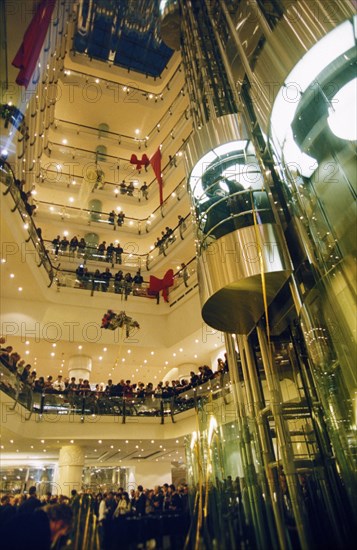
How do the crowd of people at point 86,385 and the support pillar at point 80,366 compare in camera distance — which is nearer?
the crowd of people at point 86,385

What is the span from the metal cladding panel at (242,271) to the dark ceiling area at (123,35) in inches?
737

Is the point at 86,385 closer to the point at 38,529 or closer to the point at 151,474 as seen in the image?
the point at 151,474

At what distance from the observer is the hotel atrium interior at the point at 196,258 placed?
3.58 meters

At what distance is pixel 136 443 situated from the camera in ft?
42.3

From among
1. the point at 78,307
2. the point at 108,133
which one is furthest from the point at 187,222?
the point at 108,133

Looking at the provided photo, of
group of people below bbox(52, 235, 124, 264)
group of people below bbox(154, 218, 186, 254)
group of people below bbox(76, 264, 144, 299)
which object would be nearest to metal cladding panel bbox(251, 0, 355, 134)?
group of people below bbox(154, 218, 186, 254)

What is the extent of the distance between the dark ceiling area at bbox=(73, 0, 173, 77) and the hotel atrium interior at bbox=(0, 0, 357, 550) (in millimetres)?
98

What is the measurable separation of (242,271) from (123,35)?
69.6 ft

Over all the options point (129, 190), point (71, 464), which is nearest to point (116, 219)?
point (129, 190)

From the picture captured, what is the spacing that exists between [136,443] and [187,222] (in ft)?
30.5

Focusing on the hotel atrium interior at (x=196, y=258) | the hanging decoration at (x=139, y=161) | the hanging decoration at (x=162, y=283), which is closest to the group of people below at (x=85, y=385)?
the hotel atrium interior at (x=196, y=258)

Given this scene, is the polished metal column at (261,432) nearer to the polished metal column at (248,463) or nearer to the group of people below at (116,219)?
the polished metal column at (248,463)

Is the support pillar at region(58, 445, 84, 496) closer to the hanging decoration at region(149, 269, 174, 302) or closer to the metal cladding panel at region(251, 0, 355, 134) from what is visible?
the hanging decoration at region(149, 269, 174, 302)

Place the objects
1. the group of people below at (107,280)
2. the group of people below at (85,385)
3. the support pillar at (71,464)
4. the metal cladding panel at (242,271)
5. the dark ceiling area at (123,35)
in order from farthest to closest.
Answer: the dark ceiling area at (123,35)
the group of people below at (107,280)
the support pillar at (71,464)
the group of people below at (85,385)
the metal cladding panel at (242,271)
